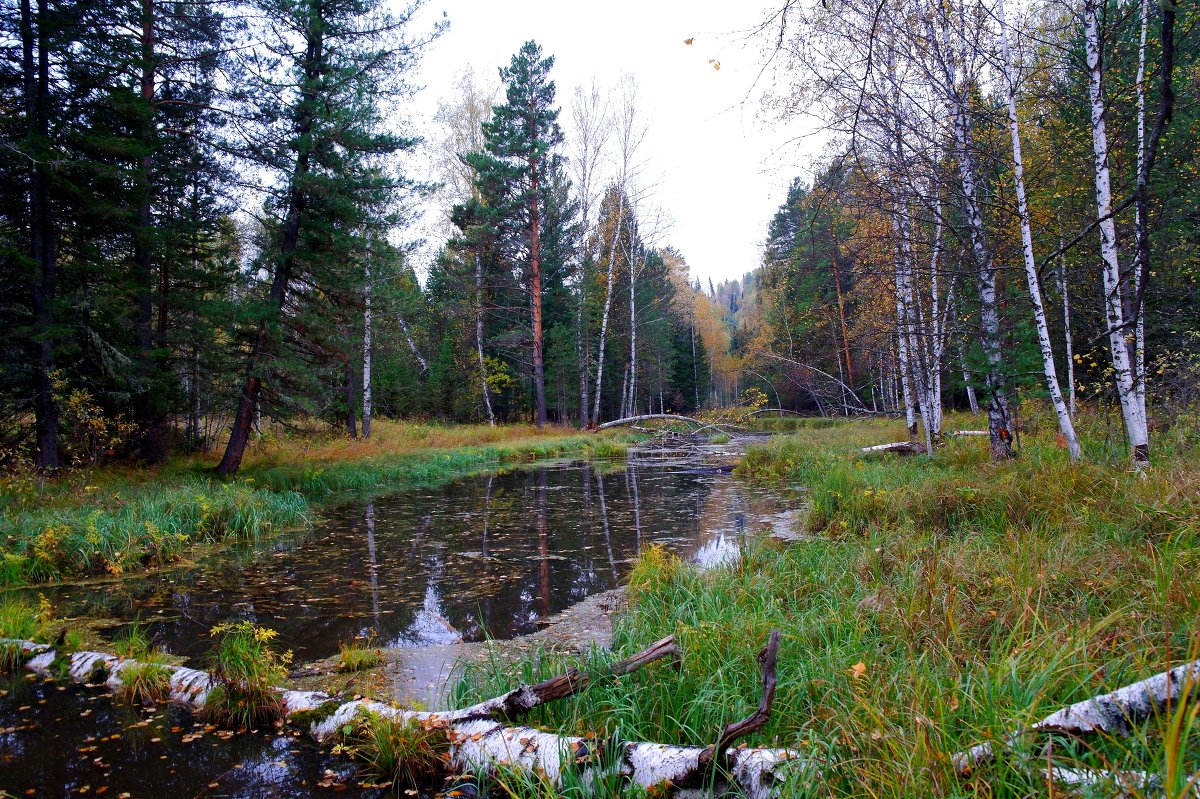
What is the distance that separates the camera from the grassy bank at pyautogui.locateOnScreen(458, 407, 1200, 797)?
2.03 m

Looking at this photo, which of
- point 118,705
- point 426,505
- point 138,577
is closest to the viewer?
point 118,705

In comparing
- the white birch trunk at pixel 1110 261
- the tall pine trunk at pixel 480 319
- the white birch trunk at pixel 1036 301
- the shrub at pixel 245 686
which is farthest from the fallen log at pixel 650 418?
the shrub at pixel 245 686

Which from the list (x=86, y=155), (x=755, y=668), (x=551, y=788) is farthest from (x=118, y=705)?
(x=86, y=155)

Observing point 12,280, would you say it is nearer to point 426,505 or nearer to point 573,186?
point 426,505

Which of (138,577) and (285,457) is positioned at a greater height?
(285,457)

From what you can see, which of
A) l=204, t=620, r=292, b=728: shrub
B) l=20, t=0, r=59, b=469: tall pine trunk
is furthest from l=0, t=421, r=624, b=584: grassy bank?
l=204, t=620, r=292, b=728: shrub

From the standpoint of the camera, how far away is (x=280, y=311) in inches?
453

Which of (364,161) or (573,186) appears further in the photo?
(573,186)

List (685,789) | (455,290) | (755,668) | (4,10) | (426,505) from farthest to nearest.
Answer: (455,290), (426,505), (4,10), (755,668), (685,789)

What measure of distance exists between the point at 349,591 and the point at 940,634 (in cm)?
542

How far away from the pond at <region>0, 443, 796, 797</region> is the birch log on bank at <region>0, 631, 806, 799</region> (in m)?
0.21

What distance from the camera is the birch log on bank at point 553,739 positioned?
224 centimetres

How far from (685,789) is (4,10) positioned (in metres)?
13.8

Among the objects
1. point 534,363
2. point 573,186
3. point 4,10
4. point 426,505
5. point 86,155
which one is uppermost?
point 573,186
